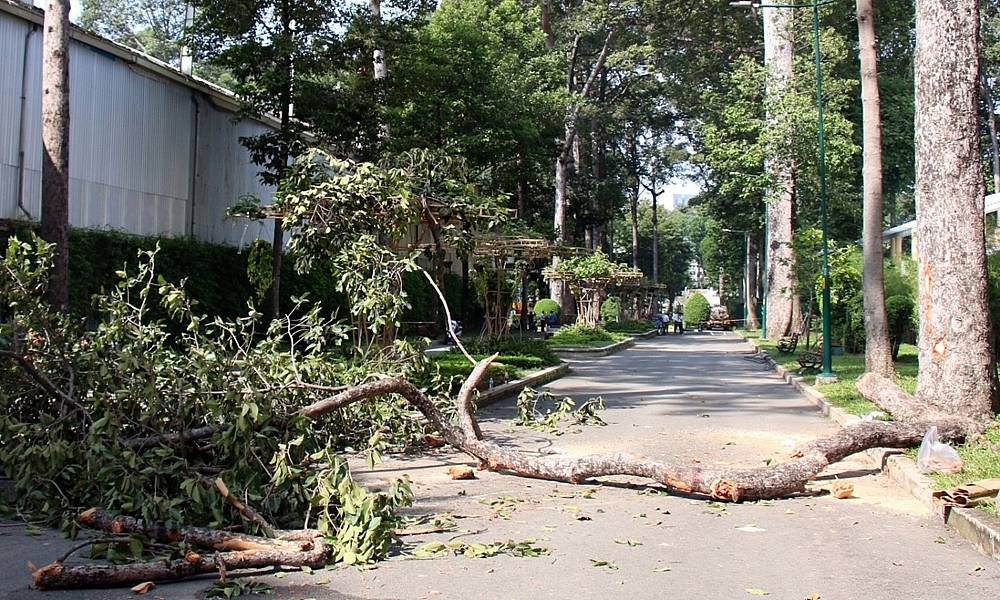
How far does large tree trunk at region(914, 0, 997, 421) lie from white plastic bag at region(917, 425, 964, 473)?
245cm

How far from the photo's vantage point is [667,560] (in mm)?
6289

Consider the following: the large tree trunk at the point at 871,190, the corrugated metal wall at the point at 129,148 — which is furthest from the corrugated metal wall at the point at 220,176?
the large tree trunk at the point at 871,190

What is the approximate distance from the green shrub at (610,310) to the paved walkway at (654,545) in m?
47.9

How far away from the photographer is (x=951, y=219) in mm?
11516

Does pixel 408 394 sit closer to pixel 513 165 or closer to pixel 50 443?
pixel 50 443

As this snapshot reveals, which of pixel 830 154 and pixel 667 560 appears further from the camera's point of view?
pixel 830 154

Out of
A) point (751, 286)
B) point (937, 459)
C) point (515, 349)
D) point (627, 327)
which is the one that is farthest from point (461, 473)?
point (751, 286)

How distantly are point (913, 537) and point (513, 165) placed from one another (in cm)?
3089

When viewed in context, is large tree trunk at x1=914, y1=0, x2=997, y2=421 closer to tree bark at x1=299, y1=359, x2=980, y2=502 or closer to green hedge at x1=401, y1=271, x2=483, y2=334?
tree bark at x1=299, y1=359, x2=980, y2=502

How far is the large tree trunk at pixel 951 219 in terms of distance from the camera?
11.2 meters

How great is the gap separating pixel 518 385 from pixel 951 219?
9.07m

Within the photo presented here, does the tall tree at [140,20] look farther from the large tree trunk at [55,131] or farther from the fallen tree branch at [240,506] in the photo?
the fallen tree branch at [240,506]

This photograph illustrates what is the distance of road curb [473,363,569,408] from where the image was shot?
16.3 meters

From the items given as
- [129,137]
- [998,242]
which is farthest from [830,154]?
[129,137]
